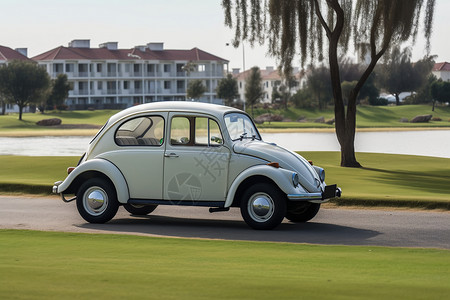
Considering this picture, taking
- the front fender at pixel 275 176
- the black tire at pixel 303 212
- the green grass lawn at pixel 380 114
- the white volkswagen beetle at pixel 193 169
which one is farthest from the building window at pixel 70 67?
the front fender at pixel 275 176

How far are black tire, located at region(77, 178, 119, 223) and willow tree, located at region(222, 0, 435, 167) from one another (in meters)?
16.2

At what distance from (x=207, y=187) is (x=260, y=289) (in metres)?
5.94

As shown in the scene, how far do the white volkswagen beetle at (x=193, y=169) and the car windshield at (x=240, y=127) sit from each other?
2 cm

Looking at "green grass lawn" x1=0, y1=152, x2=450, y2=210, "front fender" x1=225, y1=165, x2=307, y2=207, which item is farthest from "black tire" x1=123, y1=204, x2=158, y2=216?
"green grass lawn" x1=0, y1=152, x2=450, y2=210

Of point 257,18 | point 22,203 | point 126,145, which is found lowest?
point 22,203

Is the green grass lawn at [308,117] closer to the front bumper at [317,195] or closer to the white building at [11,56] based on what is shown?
the white building at [11,56]

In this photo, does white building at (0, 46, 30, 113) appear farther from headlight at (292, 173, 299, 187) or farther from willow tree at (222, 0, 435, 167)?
headlight at (292, 173, 299, 187)

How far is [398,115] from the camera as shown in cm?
11331

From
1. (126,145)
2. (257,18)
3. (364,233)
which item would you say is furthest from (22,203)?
(257,18)

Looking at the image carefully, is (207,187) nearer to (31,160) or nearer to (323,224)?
(323,224)

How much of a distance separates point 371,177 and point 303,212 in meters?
11.4

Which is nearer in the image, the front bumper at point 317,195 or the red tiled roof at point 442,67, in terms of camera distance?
the front bumper at point 317,195

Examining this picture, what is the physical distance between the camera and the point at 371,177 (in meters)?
25.1

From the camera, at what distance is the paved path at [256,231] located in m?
12.0
